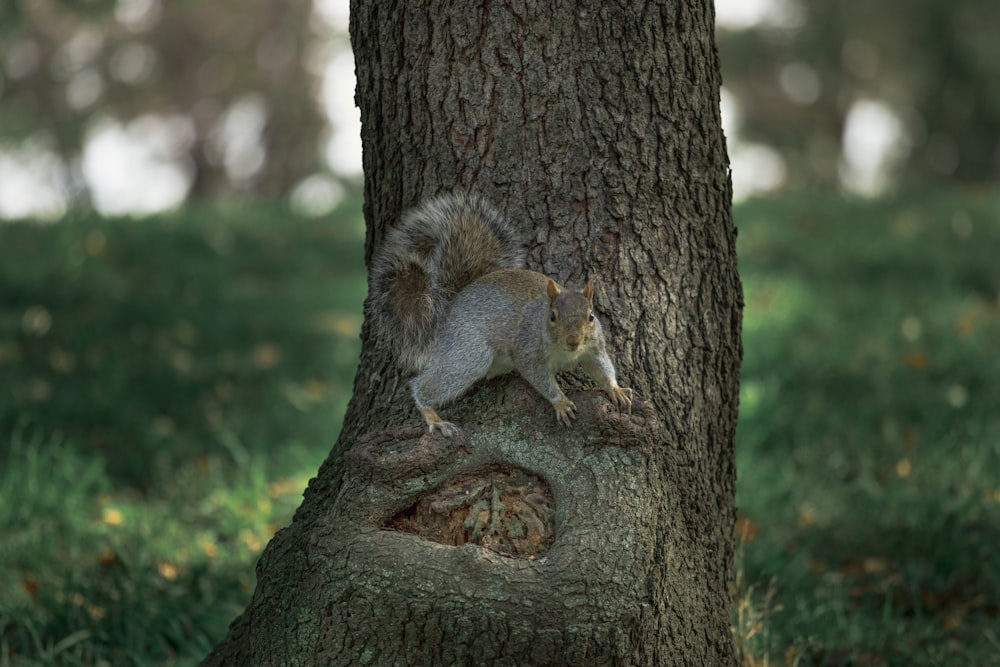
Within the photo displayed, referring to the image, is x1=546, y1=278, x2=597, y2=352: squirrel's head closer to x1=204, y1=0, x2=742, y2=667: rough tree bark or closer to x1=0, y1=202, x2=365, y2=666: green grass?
x1=204, y1=0, x2=742, y2=667: rough tree bark

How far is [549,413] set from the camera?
6.89 ft

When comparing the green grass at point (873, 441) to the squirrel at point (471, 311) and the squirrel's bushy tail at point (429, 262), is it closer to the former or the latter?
the squirrel at point (471, 311)

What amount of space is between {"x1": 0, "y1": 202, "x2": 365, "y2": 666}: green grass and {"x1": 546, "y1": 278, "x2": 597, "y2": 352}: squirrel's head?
→ 51.5 inches

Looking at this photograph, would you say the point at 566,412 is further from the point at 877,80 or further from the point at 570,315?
the point at 877,80

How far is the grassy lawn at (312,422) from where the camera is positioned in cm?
278

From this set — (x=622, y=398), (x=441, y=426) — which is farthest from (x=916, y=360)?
(x=441, y=426)

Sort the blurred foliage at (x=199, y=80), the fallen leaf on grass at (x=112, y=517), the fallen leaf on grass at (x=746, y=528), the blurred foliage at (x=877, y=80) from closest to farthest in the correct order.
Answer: the fallen leaf on grass at (x=746, y=528)
the fallen leaf on grass at (x=112, y=517)
the blurred foliage at (x=877, y=80)
the blurred foliage at (x=199, y=80)

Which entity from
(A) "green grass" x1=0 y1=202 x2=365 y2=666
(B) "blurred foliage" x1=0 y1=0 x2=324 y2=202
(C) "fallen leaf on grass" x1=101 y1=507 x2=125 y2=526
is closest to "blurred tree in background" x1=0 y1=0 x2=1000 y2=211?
(B) "blurred foliage" x1=0 y1=0 x2=324 y2=202

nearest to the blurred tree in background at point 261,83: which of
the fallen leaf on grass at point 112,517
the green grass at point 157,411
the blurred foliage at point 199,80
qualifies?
the blurred foliage at point 199,80

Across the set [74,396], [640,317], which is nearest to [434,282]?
[640,317]

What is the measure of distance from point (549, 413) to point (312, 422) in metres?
2.48

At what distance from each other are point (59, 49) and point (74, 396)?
32.8ft

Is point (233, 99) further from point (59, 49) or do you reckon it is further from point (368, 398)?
point (368, 398)

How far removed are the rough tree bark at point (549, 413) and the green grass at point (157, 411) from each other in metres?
0.72
